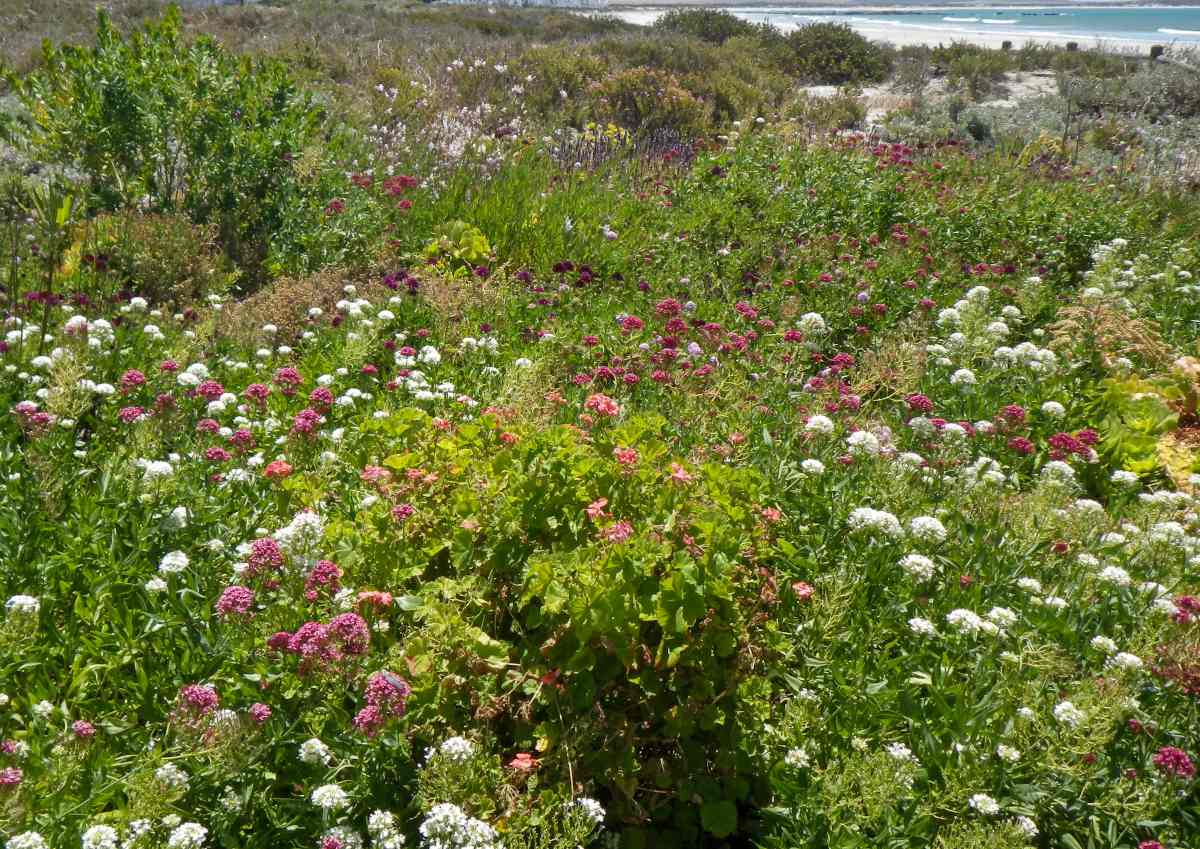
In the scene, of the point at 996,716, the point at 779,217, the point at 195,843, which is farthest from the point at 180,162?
the point at 996,716

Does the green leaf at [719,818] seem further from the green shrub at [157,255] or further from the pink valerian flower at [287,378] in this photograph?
the green shrub at [157,255]

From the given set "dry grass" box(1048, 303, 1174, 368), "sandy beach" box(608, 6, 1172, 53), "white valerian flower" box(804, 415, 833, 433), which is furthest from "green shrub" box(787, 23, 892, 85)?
"white valerian flower" box(804, 415, 833, 433)

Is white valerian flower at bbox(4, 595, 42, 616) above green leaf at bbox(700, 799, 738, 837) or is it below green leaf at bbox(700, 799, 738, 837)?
above

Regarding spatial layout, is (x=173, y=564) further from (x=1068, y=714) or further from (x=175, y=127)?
(x=175, y=127)

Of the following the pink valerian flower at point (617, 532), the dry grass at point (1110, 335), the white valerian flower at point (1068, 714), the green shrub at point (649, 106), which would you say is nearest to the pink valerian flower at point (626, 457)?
the pink valerian flower at point (617, 532)

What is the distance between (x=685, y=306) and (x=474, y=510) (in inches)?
138

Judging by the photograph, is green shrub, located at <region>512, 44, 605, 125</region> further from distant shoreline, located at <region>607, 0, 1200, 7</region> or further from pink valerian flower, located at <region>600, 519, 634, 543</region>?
distant shoreline, located at <region>607, 0, 1200, 7</region>

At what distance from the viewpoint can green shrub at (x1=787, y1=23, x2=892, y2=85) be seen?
2150cm

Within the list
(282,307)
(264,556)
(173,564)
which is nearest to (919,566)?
(264,556)

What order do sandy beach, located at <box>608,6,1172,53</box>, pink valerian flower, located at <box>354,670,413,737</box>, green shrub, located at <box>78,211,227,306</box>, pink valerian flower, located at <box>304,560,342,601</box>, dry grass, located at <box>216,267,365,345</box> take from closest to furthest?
pink valerian flower, located at <box>354,670,413,737</box> → pink valerian flower, located at <box>304,560,342,601</box> → dry grass, located at <box>216,267,365,345</box> → green shrub, located at <box>78,211,227,306</box> → sandy beach, located at <box>608,6,1172,53</box>

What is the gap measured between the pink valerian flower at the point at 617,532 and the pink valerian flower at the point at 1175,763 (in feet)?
5.24

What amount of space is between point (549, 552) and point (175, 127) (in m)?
5.67

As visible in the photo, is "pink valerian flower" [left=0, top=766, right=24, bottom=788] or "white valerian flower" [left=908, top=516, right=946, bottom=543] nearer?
"pink valerian flower" [left=0, top=766, right=24, bottom=788]

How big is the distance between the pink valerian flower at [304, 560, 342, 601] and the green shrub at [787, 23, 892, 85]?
21.1 metres
